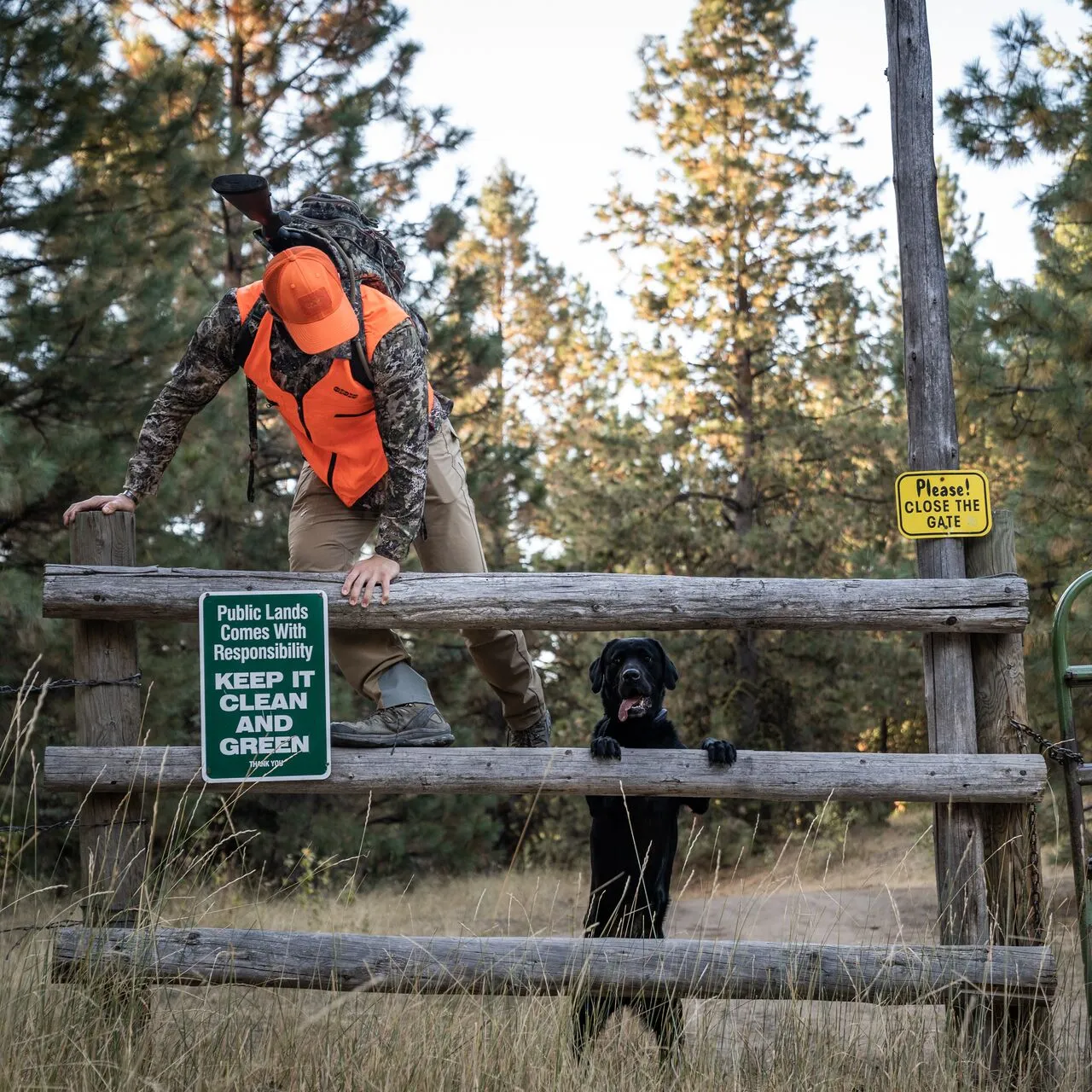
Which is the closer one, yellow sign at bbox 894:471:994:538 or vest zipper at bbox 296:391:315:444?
vest zipper at bbox 296:391:315:444

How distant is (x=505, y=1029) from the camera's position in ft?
10.8

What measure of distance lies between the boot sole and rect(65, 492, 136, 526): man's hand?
3.30ft

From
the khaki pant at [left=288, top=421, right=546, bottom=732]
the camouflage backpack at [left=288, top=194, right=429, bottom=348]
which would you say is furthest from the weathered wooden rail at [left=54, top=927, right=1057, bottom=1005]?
the camouflage backpack at [left=288, top=194, right=429, bottom=348]

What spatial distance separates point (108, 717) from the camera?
382cm

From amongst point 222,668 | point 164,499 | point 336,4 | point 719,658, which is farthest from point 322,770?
point 719,658

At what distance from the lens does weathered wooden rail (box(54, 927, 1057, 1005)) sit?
357 centimetres

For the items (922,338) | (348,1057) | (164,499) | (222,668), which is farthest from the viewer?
(164,499)

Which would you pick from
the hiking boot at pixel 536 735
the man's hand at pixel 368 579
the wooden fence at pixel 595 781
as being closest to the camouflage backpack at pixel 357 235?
the man's hand at pixel 368 579

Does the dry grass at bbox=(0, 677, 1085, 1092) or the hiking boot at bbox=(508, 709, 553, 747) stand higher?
the hiking boot at bbox=(508, 709, 553, 747)

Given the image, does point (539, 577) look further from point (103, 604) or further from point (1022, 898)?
point (1022, 898)

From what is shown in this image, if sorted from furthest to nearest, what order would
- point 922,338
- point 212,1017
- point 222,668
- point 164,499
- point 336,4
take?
point 336,4, point 164,499, point 922,338, point 222,668, point 212,1017

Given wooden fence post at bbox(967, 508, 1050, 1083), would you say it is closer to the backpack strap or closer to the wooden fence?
the wooden fence

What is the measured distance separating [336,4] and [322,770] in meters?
9.98

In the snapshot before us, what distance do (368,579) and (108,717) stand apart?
0.97m
